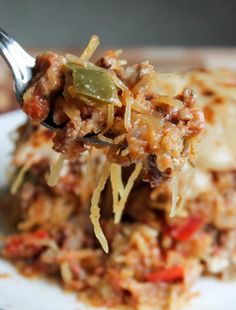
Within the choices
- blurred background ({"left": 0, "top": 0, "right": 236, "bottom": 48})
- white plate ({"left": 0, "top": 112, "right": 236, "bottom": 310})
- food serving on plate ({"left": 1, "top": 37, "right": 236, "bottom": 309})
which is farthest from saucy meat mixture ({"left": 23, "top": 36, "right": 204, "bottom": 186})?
blurred background ({"left": 0, "top": 0, "right": 236, "bottom": 48})

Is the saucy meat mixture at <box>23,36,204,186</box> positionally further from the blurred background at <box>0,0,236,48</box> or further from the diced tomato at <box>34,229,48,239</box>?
the blurred background at <box>0,0,236,48</box>

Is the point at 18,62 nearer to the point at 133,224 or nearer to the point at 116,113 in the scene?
the point at 116,113

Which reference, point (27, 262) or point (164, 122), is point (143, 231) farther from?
point (164, 122)

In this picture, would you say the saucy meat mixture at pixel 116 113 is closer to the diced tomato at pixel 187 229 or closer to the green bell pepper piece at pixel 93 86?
the green bell pepper piece at pixel 93 86

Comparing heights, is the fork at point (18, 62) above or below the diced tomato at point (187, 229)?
above

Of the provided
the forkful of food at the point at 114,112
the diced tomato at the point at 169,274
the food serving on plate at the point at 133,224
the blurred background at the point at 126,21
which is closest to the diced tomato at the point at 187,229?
the food serving on plate at the point at 133,224

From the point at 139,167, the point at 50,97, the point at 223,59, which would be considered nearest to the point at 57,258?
the point at 139,167
